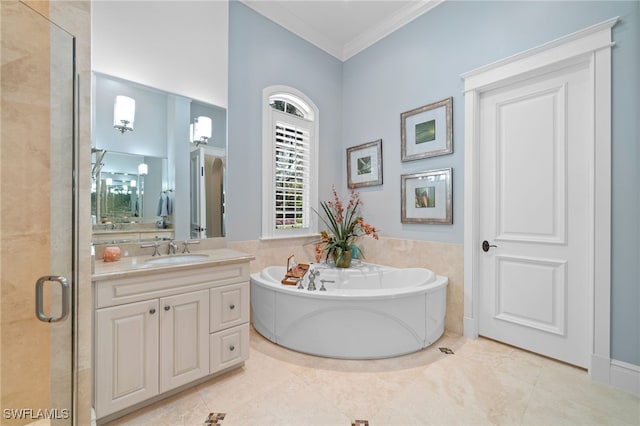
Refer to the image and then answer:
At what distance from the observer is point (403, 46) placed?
3029 millimetres

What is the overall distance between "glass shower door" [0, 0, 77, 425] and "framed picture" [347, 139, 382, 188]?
2.73 metres

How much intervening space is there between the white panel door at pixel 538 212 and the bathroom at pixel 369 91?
0.63 ft

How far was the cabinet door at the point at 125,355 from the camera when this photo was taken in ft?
4.74

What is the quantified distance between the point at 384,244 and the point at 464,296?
969 mm

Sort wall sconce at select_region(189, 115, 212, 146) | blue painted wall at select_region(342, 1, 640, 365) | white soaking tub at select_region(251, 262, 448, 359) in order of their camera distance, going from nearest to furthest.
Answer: blue painted wall at select_region(342, 1, 640, 365) → white soaking tub at select_region(251, 262, 448, 359) → wall sconce at select_region(189, 115, 212, 146)

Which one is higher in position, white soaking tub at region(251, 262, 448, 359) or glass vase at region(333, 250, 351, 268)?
glass vase at region(333, 250, 351, 268)

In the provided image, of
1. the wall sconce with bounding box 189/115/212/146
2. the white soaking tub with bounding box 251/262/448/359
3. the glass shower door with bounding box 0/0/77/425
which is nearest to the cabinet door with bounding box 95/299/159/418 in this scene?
the glass shower door with bounding box 0/0/77/425

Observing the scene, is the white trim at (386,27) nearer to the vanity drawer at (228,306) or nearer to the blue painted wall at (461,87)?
the blue painted wall at (461,87)

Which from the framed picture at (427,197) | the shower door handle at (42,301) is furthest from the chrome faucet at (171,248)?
the framed picture at (427,197)

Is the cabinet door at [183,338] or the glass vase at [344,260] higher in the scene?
the glass vase at [344,260]

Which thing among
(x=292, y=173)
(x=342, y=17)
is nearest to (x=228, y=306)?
(x=292, y=173)

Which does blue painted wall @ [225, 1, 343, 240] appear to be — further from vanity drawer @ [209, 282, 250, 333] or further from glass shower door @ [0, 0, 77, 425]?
glass shower door @ [0, 0, 77, 425]

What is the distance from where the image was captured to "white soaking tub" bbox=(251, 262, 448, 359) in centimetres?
212

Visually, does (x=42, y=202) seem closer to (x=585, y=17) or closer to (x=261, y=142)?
(x=261, y=142)
